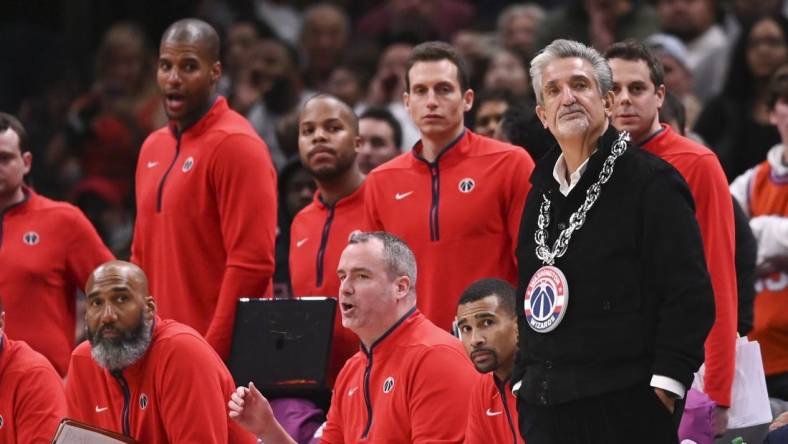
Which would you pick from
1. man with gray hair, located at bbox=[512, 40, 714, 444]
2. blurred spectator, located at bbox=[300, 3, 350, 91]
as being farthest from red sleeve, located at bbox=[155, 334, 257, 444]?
blurred spectator, located at bbox=[300, 3, 350, 91]

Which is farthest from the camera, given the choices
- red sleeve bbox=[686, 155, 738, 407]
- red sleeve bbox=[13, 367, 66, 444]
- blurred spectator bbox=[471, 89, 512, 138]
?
blurred spectator bbox=[471, 89, 512, 138]

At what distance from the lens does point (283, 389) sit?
269 inches

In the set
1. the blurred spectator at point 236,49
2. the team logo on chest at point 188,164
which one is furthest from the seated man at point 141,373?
the blurred spectator at point 236,49

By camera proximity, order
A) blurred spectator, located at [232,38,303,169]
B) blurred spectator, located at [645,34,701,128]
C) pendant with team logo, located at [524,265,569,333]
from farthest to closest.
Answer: blurred spectator, located at [232,38,303,169], blurred spectator, located at [645,34,701,128], pendant with team logo, located at [524,265,569,333]

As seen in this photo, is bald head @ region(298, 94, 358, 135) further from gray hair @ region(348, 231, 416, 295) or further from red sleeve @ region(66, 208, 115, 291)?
gray hair @ region(348, 231, 416, 295)

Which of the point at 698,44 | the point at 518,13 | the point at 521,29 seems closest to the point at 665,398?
the point at 698,44

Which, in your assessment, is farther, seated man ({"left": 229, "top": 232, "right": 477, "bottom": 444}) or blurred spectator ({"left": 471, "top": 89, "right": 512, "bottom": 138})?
blurred spectator ({"left": 471, "top": 89, "right": 512, "bottom": 138})

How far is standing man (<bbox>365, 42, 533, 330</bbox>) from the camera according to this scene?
254 inches

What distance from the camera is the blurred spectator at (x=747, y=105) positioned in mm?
8969

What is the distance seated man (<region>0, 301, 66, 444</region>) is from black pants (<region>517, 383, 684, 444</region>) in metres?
2.80

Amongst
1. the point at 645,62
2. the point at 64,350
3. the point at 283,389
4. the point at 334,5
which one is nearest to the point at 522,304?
the point at 645,62

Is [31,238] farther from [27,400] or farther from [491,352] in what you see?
[491,352]

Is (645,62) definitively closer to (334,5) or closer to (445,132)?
(445,132)

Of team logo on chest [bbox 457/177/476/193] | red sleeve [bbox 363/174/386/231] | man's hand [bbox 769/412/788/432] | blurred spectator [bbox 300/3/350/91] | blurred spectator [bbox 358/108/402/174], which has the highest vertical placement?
blurred spectator [bbox 300/3/350/91]
